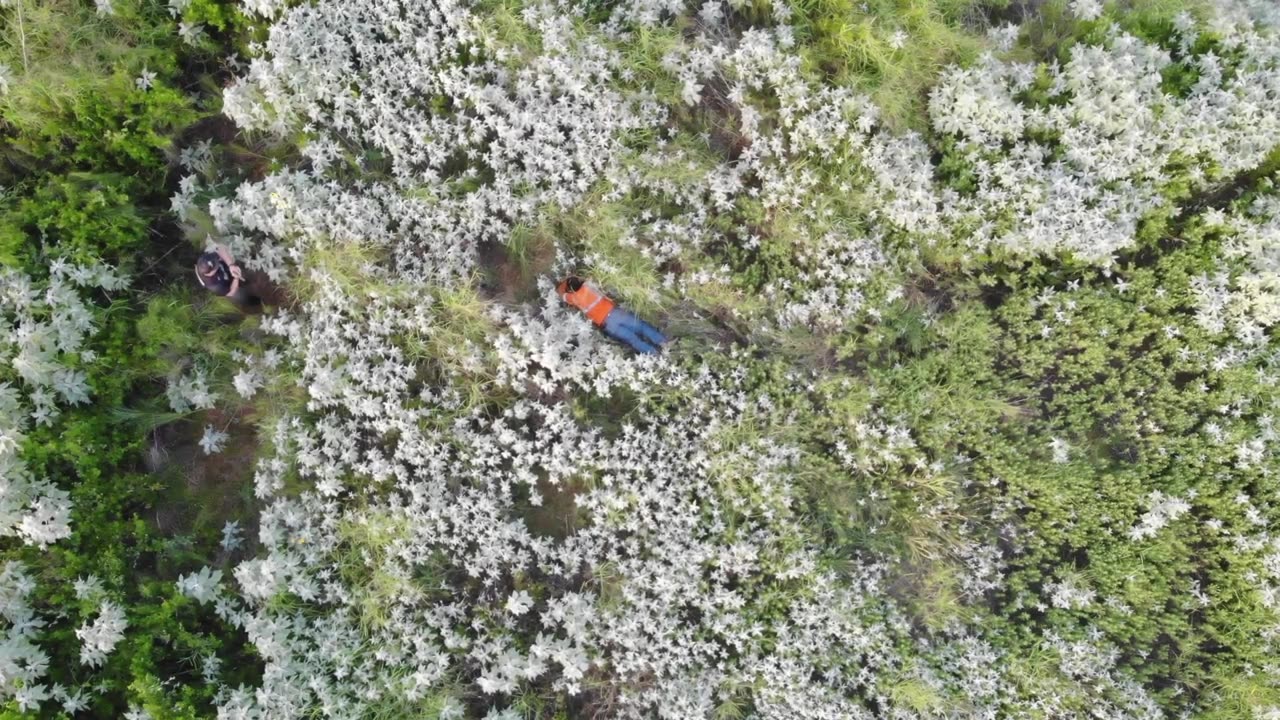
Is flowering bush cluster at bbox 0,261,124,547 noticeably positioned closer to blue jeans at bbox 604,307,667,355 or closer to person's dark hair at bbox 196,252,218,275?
person's dark hair at bbox 196,252,218,275

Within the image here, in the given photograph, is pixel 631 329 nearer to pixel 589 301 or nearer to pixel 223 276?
pixel 589 301

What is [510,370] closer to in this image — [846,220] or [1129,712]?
[846,220]

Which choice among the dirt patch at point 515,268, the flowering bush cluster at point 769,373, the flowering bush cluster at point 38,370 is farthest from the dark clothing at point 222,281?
the dirt patch at point 515,268

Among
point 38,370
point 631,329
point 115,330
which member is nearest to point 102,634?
point 38,370

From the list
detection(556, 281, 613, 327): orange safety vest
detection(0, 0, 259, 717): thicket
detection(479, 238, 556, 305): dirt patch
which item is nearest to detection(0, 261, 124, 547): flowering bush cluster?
detection(0, 0, 259, 717): thicket

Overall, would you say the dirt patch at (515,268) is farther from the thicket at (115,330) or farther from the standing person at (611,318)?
the thicket at (115,330)
